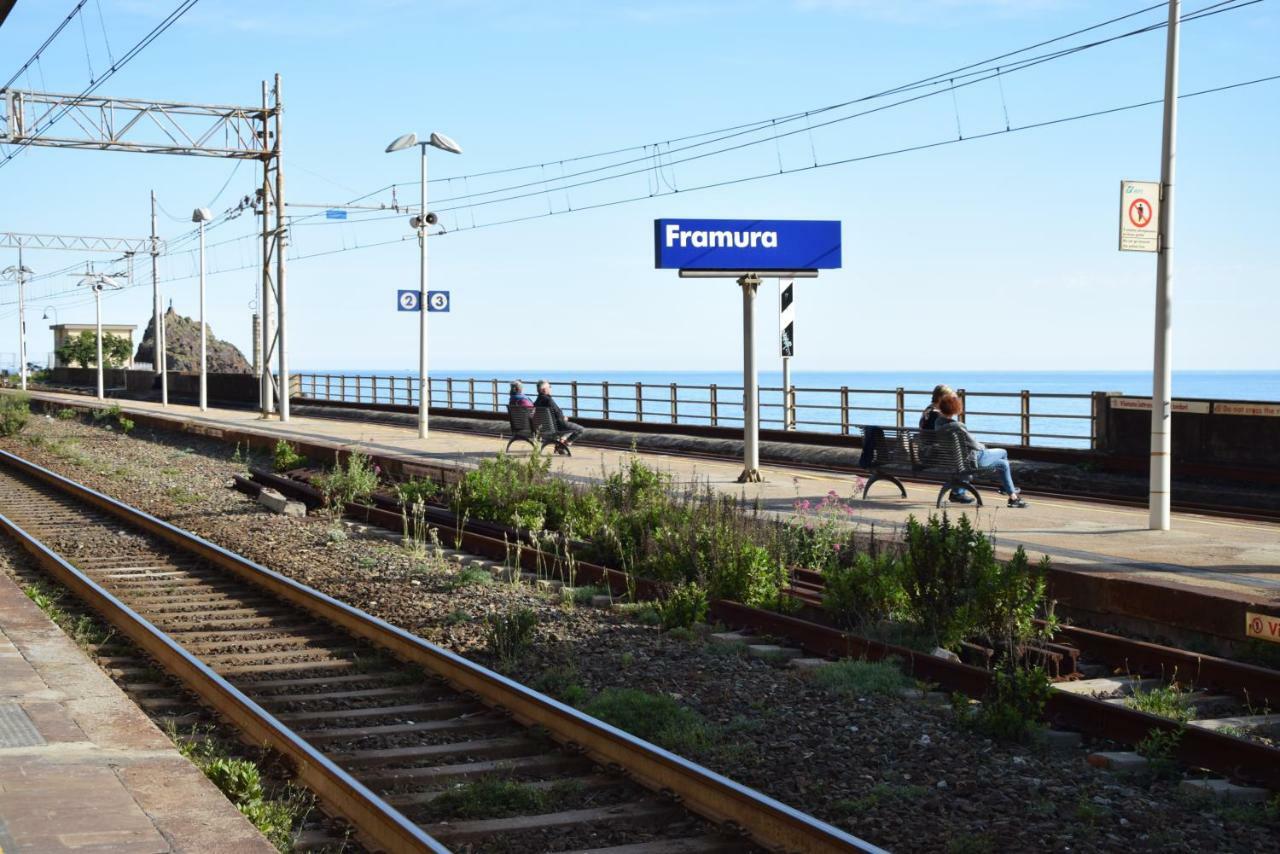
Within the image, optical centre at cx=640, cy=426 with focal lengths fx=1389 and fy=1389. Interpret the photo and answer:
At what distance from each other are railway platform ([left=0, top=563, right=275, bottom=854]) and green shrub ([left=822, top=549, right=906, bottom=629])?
16.9 feet

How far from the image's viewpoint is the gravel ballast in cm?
595

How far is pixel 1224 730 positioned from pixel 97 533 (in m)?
13.3

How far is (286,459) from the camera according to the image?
25.0 meters

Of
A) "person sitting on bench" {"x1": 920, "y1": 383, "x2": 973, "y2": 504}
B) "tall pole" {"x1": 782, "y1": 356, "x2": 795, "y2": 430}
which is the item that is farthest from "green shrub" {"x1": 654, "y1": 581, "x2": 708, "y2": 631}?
"tall pole" {"x1": 782, "y1": 356, "x2": 795, "y2": 430}

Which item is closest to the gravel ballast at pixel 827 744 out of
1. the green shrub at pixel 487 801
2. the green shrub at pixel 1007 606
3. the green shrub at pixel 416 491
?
the green shrub at pixel 487 801

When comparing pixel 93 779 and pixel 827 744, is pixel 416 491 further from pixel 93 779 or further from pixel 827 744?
pixel 93 779

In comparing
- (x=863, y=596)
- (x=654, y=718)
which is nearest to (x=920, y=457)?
(x=863, y=596)

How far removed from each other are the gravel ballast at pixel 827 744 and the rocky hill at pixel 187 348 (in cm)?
9460

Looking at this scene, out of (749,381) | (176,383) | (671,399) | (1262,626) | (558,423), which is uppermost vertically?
(749,381)

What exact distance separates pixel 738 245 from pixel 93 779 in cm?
1459

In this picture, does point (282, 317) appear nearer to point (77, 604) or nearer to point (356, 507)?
point (356, 507)

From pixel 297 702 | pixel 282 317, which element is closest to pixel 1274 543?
pixel 297 702

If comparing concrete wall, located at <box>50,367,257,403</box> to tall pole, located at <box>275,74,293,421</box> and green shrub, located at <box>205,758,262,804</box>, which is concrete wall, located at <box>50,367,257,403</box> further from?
green shrub, located at <box>205,758,262,804</box>

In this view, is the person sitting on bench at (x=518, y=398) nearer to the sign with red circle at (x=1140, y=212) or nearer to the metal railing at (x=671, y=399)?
the metal railing at (x=671, y=399)
